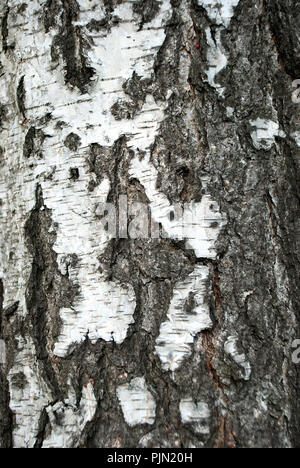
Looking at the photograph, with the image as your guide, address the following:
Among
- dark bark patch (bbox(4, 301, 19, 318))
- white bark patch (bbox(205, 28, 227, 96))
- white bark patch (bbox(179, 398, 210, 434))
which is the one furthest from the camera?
dark bark patch (bbox(4, 301, 19, 318))

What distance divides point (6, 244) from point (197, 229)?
602 mm

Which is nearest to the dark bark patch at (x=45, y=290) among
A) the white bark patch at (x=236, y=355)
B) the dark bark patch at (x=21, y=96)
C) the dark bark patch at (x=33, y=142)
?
the dark bark patch at (x=33, y=142)

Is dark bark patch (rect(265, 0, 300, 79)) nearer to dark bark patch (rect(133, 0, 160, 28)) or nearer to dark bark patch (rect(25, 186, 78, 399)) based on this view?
dark bark patch (rect(133, 0, 160, 28))

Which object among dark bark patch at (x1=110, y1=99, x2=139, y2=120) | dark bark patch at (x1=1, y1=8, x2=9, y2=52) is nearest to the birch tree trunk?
dark bark patch at (x1=110, y1=99, x2=139, y2=120)

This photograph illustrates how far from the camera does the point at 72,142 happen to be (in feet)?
4.34

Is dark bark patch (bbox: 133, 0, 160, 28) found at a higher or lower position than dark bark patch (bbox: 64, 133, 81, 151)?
higher

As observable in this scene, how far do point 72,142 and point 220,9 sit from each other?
0.54 meters

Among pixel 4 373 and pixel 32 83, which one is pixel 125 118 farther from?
pixel 4 373

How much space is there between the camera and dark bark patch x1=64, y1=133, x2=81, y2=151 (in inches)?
51.9

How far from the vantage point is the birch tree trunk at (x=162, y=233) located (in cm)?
120

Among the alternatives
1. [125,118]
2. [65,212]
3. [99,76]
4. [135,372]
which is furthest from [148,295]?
[99,76]

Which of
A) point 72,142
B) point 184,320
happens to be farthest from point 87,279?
point 72,142

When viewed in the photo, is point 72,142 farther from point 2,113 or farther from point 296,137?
point 296,137
